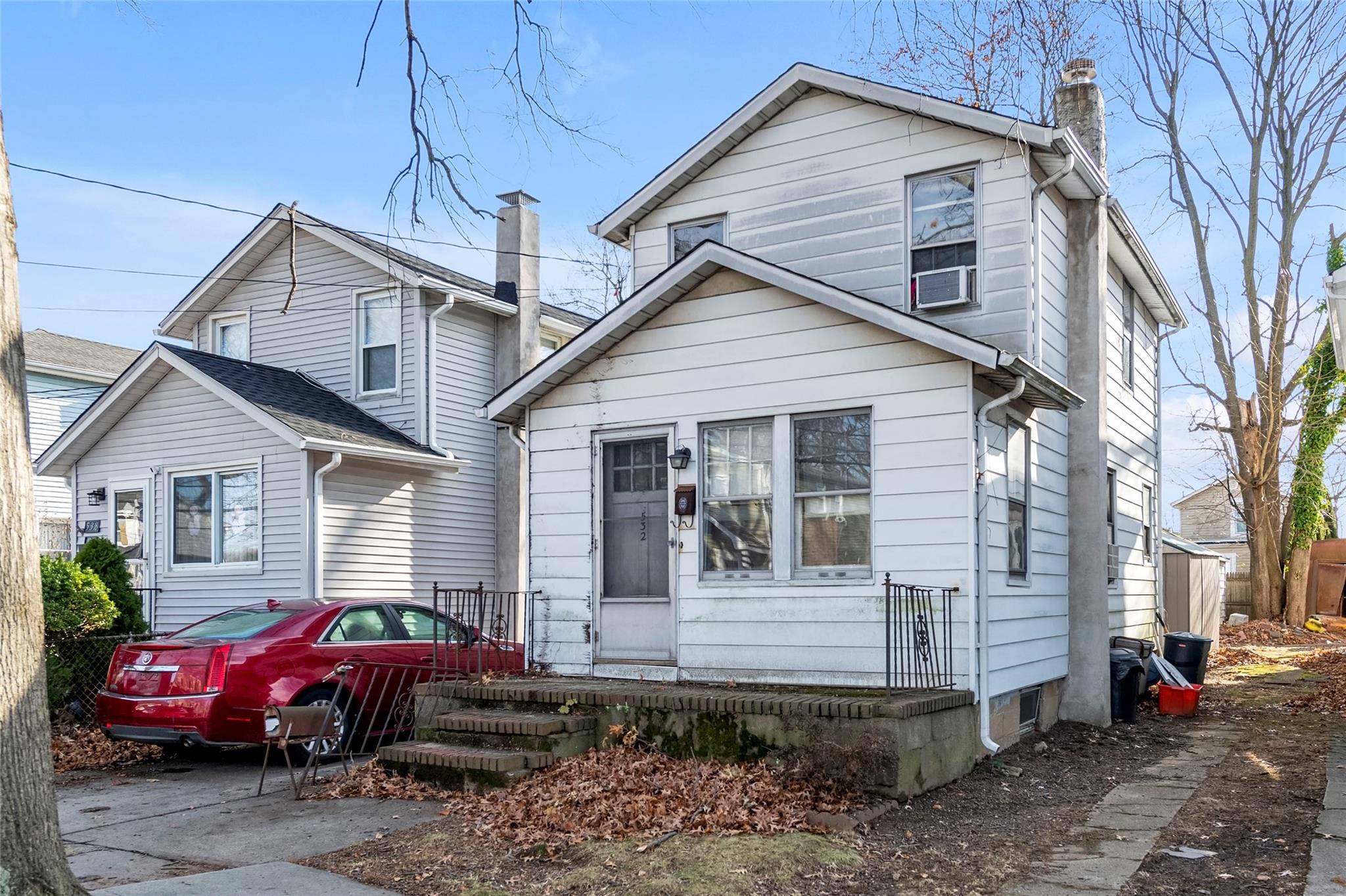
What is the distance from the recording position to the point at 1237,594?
2967cm

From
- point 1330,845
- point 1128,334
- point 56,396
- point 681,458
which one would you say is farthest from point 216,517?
point 1330,845

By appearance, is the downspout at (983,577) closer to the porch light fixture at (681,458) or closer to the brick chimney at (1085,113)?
the porch light fixture at (681,458)

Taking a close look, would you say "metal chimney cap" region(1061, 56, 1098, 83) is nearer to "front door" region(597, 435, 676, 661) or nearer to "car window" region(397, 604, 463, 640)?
"front door" region(597, 435, 676, 661)

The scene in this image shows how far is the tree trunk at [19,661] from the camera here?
4664 mm

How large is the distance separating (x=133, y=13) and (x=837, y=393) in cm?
572

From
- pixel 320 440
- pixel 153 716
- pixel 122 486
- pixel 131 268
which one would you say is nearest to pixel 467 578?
pixel 320 440

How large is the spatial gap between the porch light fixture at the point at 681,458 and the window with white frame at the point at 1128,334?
7.19 metres

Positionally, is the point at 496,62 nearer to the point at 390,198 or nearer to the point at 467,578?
the point at 390,198

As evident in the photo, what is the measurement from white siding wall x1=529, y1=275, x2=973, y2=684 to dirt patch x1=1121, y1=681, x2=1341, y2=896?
2089mm

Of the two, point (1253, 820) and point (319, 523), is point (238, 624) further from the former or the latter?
point (1253, 820)

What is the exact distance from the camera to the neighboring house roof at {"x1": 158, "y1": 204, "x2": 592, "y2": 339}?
55.9ft

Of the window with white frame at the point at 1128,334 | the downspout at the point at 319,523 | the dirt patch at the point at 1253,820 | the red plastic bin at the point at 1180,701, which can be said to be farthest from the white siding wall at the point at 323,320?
the dirt patch at the point at 1253,820

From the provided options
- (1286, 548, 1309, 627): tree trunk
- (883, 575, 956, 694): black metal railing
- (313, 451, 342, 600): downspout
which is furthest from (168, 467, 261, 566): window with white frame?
(1286, 548, 1309, 627): tree trunk

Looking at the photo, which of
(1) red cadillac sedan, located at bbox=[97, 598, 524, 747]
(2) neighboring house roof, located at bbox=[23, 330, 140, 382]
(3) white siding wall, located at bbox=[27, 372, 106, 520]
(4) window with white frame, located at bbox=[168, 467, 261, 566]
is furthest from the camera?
(2) neighboring house roof, located at bbox=[23, 330, 140, 382]
